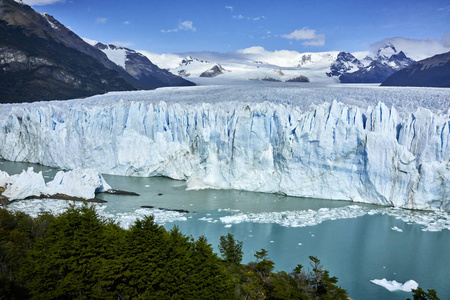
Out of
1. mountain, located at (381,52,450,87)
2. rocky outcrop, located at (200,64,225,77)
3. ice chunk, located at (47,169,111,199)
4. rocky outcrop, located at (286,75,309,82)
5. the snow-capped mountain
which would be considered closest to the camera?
ice chunk, located at (47,169,111,199)

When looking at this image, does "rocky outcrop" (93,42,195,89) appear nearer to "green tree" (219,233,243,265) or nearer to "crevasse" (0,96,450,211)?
"crevasse" (0,96,450,211)

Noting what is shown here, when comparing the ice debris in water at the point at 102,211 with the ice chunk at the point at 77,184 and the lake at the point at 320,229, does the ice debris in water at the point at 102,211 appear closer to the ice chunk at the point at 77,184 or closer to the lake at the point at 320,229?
the lake at the point at 320,229

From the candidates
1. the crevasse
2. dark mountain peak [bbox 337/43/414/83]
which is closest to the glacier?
the crevasse

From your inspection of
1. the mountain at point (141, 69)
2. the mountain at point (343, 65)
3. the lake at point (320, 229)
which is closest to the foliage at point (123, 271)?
the lake at point (320, 229)

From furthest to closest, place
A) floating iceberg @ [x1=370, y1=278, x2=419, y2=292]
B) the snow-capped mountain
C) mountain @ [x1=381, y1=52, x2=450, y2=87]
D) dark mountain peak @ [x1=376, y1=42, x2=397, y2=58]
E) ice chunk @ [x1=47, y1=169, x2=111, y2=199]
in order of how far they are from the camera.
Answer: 1. dark mountain peak @ [x1=376, y1=42, x2=397, y2=58]
2. the snow-capped mountain
3. mountain @ [x1=381, y1=52, x2=450, y2=87]
4. ice chunk @ [x1=47, y1=169, x2=111, y2=199]
5. floating iceberg @ [x1=370, y1=278, x2=419, y2=292]

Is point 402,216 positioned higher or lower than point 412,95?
lower

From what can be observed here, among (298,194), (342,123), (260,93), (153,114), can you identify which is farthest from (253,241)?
(260,93)

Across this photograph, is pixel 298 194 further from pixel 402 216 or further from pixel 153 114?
pixel 153 114
